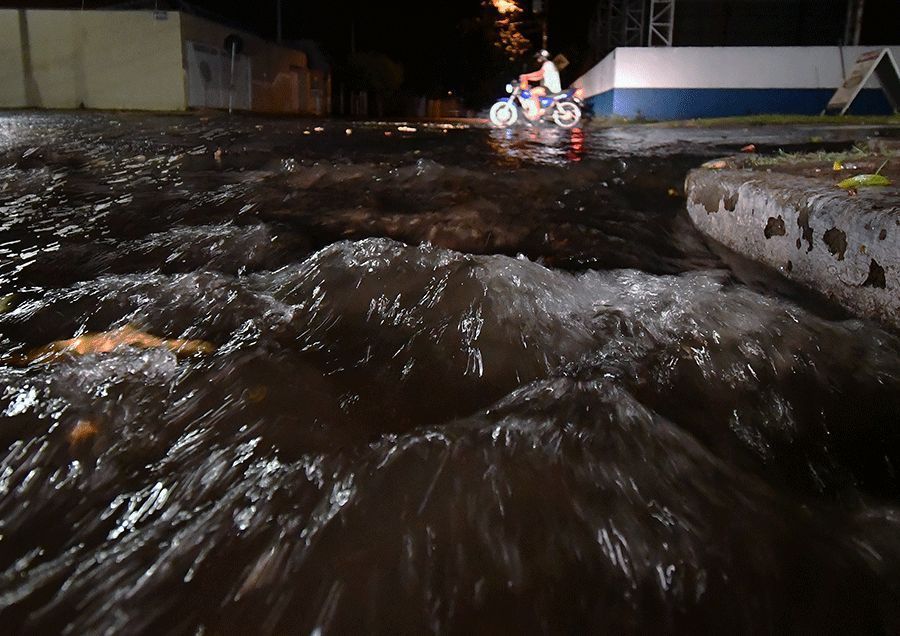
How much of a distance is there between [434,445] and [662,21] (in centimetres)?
2167

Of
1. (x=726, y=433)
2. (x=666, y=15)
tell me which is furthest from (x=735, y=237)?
(x=666, y=15)

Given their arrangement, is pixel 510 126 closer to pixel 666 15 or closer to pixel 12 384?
pixel 666 15

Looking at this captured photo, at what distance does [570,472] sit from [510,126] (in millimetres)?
13530

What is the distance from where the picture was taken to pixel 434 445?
1722 millimetres

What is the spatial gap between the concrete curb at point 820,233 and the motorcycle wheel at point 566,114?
35.7ft

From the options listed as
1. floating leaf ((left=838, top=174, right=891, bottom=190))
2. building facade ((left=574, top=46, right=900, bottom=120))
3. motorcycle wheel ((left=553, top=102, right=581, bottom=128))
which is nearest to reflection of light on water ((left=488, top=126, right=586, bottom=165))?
floating leaf ((left=838, top=174, right=891, bottom=190))

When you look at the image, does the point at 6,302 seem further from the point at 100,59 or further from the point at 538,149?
the point at 100,59

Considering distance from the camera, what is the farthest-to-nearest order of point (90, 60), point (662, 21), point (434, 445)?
point (662, 21) < point (90, 60) < point (434, 445)

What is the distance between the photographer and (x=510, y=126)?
1415cm

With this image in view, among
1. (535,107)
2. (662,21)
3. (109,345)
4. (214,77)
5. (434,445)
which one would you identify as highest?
(662,21)

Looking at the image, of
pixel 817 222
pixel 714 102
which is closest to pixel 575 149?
pixel 817 222

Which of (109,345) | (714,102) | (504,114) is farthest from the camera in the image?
(714,102)

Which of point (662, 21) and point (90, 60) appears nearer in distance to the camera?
point (90, 60)

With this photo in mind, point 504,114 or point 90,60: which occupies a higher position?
point 90,60
